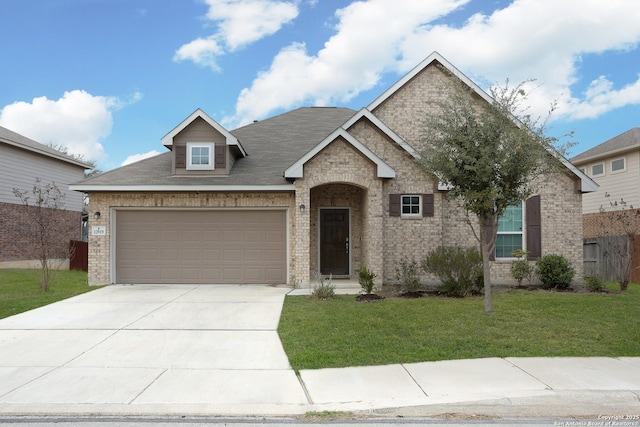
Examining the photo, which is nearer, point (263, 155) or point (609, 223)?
point (263, 155)

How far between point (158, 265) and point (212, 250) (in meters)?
1.72

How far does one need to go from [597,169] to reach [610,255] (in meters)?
9.02

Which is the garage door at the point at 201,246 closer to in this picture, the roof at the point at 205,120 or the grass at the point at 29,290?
the grass at the point at 29,290

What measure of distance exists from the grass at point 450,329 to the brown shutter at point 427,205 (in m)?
3.48

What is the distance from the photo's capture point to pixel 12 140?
22.5 meters

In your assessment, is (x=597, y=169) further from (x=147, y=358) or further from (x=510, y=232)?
(x=147, y=358)

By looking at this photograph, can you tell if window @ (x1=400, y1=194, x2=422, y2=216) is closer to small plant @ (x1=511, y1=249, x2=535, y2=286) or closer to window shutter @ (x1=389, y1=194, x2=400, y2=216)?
window shutter @ (x1=389, y1=194, x2=400, y2=216)

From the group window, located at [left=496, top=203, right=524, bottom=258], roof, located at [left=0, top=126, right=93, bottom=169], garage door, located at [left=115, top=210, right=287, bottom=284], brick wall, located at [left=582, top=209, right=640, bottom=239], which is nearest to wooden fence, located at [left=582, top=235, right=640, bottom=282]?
brick wall, located at [left=582, top=209, right=640, bottom=239]

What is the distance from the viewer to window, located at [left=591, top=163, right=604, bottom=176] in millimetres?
25191

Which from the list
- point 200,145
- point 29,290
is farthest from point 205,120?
point 29,290

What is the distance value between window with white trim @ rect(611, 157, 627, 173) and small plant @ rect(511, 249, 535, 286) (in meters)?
12.4

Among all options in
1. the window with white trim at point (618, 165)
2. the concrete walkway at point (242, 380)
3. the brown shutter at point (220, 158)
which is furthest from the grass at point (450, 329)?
the window with white trim at point (618, 165)

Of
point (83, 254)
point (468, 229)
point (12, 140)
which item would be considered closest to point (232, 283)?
point (468, 229)

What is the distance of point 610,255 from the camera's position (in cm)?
1822
